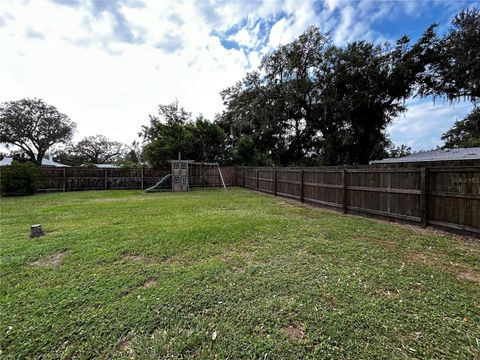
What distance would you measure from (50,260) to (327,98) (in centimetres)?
1575

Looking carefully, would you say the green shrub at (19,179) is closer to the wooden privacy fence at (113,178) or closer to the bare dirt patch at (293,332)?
the wooden privacy fence at (113,178)

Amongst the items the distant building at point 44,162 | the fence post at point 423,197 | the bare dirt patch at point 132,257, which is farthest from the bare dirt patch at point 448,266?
the distant building at point 44,162

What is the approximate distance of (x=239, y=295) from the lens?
225 cm

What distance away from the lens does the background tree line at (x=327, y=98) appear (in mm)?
13016

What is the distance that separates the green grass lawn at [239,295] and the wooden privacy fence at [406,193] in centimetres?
50

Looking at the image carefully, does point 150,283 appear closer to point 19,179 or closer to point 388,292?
point 388,292

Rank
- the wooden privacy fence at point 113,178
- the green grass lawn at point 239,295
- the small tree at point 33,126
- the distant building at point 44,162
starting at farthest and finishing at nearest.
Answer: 1. the small tree at point 33,126
2. the distant building at point 44,162
3. the wooden privacy fence at point 113,178
4. the green grass lawn at point 239,295

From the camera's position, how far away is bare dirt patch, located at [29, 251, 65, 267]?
302cm

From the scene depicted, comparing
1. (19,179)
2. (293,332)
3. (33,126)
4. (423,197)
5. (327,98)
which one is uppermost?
(33,126)

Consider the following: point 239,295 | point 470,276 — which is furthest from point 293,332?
point 470,276

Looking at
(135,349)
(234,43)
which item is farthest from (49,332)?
(234,43)

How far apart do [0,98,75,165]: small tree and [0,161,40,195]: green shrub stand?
22080 millimetres

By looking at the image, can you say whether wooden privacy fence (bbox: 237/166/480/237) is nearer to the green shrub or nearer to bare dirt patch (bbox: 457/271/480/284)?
bare dirt patch (bbox: 457/271/480/284)

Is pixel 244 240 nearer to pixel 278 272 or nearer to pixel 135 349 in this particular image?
pixel 278 272
